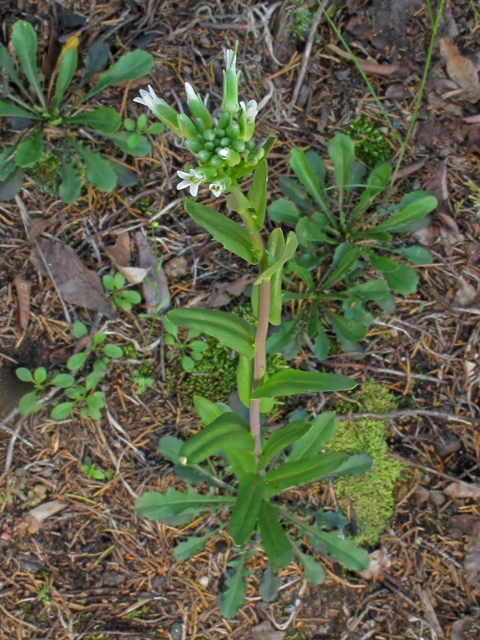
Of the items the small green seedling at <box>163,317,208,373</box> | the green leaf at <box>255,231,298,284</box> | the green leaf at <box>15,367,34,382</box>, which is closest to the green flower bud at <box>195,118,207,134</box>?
the green leaf at <box>255,231,298,284</box>

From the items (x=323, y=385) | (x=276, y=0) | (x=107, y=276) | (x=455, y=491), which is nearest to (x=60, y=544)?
(x=107, y=276)

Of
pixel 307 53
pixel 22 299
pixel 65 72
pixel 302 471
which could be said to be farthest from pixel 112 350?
pixel 307 53

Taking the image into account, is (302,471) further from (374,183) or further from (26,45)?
(26,45)

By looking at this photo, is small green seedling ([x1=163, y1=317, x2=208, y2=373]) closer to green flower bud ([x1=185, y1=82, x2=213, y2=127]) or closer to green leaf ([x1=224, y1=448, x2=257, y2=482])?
green leaf ([x1=224, y1=448, x2=257, y2=482])

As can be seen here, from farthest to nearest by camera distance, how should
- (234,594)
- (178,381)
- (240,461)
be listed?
(178,381)
(234,594)
(240,461)

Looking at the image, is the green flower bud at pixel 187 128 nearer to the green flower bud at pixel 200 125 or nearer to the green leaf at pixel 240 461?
the green flower bud at pixel 200 125

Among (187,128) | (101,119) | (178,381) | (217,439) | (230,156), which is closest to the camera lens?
(230,156)

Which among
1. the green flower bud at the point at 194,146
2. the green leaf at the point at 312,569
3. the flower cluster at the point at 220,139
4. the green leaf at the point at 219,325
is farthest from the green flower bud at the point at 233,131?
the green leaf at the point at 312,569

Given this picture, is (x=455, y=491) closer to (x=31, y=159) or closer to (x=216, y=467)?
(x=216, y=467)
